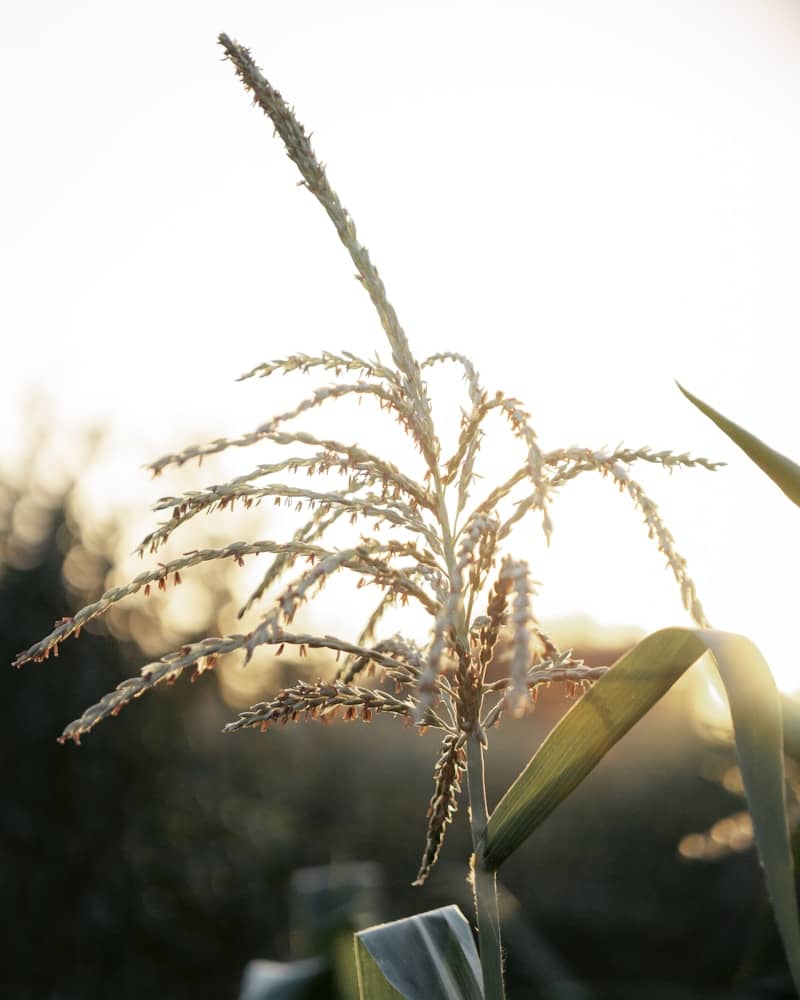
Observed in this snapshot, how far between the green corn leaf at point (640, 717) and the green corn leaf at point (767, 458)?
0.26 metres

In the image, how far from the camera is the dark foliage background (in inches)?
375

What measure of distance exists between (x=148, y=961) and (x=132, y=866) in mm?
931

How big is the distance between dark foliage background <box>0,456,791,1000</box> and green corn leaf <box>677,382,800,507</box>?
8.11 meters

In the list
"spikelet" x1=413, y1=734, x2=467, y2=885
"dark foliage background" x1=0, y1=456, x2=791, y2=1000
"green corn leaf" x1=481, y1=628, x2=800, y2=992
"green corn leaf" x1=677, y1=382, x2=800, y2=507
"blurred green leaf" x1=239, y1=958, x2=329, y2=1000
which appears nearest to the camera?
"green corn leaf" x1=481, y1=628, x2=800, y2=992

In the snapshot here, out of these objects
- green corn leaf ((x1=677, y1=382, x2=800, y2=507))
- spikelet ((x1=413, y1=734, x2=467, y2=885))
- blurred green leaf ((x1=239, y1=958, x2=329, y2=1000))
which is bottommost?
blurred green leaf ((x1=239, y1=958, x2=329, y2=1000))

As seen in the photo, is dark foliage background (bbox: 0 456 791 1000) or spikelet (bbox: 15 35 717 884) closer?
spikelet (bbox: 15 35 717 884)

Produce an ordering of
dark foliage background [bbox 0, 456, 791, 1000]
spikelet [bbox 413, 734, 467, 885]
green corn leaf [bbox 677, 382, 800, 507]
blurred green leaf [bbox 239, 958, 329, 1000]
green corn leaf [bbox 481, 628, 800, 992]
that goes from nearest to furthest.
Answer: green corn leaf [bbox 481, 628, 800, 992] < green corn leaf [bbox 677, 382, 800, 507] < spikelet [bbox 413, 734, 467, 885] < blurred green leaf [bbox 239, 958, 329, 1000] < dark foliage background [bbox 0, 456, 791, 1000]

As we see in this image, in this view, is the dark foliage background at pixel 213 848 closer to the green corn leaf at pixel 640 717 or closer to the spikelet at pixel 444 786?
the spikelet at pixel 444 786

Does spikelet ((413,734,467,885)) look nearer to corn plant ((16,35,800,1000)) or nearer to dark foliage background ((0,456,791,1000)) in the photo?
corn plant ((16,35,800,1000))

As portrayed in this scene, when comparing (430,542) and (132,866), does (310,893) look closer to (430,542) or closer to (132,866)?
(430,542)

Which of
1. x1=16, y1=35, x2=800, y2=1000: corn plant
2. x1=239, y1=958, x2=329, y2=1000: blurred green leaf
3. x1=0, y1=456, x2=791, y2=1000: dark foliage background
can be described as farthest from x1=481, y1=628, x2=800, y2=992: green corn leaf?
x1=0, y1=456, x2=791, y2=1000: dark foliage background

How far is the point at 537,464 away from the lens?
45.3 inches

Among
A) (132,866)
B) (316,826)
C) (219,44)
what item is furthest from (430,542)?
(316,826)

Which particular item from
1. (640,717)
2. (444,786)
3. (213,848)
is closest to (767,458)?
(640,717)
